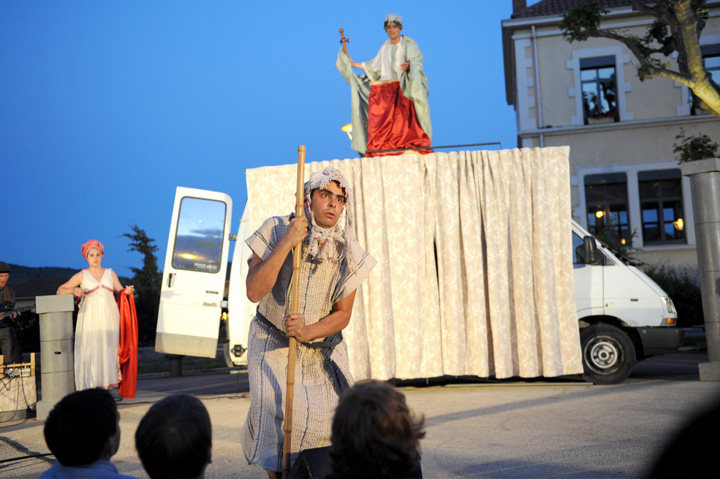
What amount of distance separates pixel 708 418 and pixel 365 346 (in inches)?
326

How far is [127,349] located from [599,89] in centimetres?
1889

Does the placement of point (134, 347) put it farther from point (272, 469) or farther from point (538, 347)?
point (272, 469)

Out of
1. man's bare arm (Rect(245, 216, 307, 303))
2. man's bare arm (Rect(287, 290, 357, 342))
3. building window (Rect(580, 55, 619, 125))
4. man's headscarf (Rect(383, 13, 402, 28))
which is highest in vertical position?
building window (Rect(580, 55, 619, 125))

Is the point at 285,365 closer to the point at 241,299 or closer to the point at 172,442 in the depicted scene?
the point at 172,442

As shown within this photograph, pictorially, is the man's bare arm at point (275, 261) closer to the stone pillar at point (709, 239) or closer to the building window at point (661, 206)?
the stone pillar at point (709, 239)

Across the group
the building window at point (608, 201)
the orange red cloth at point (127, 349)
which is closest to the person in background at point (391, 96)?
the orange red cloth at point (127, 349)

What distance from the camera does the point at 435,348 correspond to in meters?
9.17

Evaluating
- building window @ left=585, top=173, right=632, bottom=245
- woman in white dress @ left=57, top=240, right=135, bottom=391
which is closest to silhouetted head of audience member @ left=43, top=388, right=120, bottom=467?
woman in white dress @ left=57, top=240, right=135, bottom=391

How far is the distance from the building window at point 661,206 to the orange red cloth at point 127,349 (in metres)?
18.0

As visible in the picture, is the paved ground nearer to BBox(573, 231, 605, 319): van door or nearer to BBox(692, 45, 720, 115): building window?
BBox(573, 231, 605, 319): van door

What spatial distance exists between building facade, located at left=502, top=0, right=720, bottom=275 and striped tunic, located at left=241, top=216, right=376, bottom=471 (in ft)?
67.5

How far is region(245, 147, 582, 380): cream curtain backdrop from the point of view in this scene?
29.8ft

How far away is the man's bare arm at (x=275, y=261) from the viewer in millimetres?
3361

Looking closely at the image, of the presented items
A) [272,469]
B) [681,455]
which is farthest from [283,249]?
[681,455]
